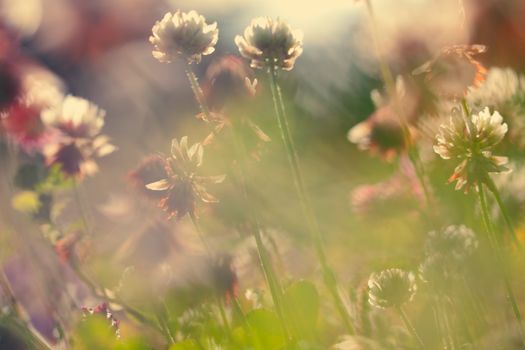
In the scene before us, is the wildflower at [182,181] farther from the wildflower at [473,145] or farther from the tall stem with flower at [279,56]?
the wildflower at [473,145]

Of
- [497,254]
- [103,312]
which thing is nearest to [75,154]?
[103,312]

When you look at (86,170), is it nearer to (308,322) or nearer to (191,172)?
(191,172)

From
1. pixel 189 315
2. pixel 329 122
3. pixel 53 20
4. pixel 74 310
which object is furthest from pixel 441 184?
pixel 53 20

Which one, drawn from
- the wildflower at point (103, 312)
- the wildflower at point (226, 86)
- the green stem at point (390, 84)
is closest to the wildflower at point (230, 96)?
the wildflower at point (226, 86)

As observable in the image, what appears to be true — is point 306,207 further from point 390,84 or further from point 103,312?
point 103,312

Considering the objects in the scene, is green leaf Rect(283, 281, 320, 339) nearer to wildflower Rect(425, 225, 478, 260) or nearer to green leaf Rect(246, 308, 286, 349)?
green leaf Rect(246, 308, 286, 349)
